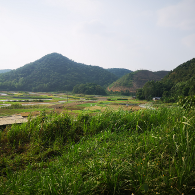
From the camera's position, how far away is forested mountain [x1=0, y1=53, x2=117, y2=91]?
7631cm

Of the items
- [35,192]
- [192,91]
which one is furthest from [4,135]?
[192,91]

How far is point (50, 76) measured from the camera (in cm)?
9219

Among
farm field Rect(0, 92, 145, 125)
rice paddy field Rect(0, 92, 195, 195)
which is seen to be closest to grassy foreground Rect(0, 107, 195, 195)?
rice paddy field Rect(0, 92, 195, 195)

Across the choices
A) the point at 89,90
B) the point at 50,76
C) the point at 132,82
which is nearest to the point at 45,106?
the point at 89,90

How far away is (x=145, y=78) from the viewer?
91.5 meters

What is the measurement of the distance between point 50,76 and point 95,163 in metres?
96.2

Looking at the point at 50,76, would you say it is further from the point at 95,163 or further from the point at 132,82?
the point at 95,163

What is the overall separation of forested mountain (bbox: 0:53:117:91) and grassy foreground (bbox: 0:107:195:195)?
7562 cm

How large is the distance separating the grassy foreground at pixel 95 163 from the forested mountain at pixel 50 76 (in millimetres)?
75625

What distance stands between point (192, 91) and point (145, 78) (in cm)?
5893

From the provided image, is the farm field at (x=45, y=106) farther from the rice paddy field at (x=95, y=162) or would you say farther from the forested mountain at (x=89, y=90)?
the forested mountain at (x=89, y=90)

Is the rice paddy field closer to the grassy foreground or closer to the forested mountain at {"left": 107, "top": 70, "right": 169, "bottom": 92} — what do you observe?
the grassy foreground

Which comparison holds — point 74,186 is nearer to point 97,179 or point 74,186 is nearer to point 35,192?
point 97,179

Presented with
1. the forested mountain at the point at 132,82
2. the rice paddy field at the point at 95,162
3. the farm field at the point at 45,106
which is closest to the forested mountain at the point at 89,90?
the forested mountain at the point at 132,82
